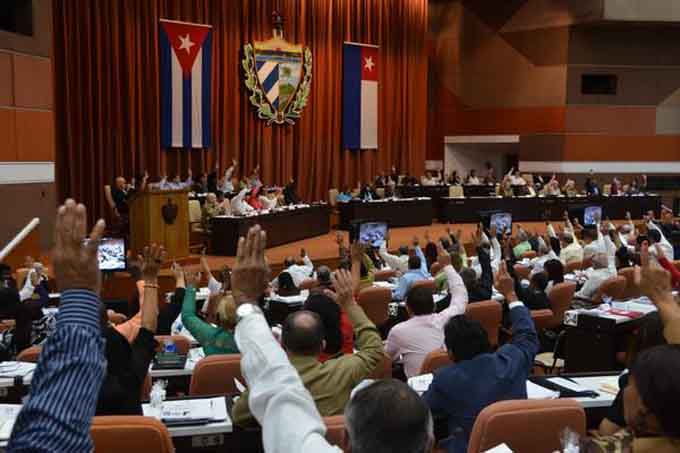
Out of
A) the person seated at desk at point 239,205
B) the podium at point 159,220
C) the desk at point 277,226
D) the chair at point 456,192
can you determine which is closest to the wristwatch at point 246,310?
the podium at point 159,220

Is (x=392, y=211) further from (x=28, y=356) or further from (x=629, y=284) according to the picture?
(x=28, y=356)

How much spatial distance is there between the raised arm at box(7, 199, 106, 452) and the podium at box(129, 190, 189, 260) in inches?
356

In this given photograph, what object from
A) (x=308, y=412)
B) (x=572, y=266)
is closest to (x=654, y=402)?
(x=308, y=412)

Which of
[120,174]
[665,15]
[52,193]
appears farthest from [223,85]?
[665,15]

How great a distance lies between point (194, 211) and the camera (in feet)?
42.4

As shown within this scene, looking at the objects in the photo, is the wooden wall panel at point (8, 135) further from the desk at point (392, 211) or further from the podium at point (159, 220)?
the desk at point (392, 211)

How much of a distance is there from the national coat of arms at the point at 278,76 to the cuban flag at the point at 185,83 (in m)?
1.44

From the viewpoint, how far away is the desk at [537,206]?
1761cm

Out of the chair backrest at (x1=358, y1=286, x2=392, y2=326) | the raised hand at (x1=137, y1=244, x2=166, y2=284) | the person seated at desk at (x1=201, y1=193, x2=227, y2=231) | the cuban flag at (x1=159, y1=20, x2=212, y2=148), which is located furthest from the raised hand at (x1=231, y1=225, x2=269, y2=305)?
the cuban flag at (x1=159, y1=20, x2=212, y2=148)

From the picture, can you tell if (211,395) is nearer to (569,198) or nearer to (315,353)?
(315,353)

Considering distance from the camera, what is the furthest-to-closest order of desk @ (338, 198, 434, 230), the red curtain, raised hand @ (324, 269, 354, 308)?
1. desk @ (338, 198, 434, 230)
2. the red curtain
3. raised hand @ (324, 269, 354, 308)

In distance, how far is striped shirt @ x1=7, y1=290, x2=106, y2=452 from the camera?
121 cm

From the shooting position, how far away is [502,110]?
22.5 meters

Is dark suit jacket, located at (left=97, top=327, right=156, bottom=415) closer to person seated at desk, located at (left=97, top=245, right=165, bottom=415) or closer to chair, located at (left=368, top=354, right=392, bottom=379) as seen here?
person seated at desk, located at (left=97, top=245, right=165, bottom=415)
